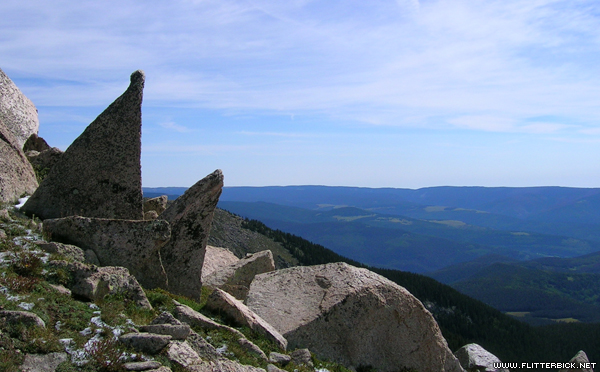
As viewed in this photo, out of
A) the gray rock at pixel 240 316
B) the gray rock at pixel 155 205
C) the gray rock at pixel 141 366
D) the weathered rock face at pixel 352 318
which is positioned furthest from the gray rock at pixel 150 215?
the gray rock at pixel 141 366

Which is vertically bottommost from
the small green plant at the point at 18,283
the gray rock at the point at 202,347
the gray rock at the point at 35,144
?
the gray rock at the point at 202,347

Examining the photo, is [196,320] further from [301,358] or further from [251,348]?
[301,358]

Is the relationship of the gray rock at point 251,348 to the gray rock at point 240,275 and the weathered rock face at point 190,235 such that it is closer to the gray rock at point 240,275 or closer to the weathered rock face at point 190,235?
the weathered rock face at point 190,235

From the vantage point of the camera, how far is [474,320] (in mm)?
116938

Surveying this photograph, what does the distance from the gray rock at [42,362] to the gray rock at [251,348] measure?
4.23 meters

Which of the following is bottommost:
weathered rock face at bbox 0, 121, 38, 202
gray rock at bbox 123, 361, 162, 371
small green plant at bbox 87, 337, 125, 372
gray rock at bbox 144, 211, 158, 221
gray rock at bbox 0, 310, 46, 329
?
gray rock at bbox 123, 361, 162, 371

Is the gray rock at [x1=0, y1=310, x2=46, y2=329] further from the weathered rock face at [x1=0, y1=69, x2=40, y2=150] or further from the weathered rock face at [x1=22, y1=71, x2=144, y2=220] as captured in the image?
the weathered rock face at [x1=0, y1=69, x2=40, y2=150]

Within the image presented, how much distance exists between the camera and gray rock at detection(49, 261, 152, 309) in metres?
10.6

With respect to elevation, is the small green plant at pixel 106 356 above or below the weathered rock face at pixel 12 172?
below

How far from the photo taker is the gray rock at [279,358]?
11617mm

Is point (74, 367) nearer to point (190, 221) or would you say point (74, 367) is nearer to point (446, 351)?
point (190, 221)

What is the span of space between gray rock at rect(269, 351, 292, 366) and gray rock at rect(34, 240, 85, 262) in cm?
554

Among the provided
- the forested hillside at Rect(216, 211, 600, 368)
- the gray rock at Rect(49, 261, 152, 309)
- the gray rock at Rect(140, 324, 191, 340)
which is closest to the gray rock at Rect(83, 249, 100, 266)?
the gray rock at Rect(49, 261, 152, 309)

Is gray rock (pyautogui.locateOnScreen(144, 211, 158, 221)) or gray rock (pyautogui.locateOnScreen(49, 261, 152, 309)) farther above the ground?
gray rock (pyautogui.locateOnScreen(144, 211, 158, 221))
